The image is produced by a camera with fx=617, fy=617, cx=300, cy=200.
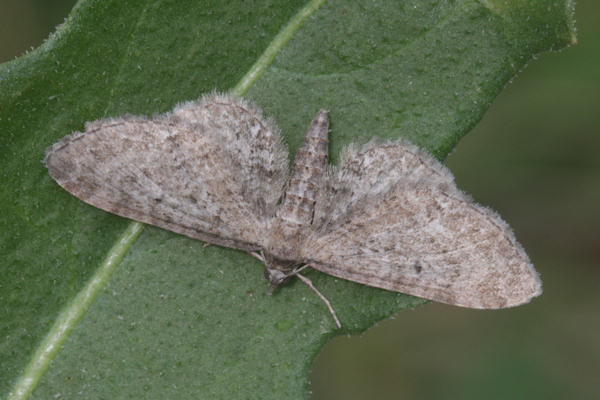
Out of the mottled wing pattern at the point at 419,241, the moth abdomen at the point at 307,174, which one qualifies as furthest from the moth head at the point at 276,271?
the moth abdomen at the point at 307,174

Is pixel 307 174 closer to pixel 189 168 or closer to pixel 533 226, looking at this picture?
pixel 189 168

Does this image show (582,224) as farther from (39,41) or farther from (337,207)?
(39,41)

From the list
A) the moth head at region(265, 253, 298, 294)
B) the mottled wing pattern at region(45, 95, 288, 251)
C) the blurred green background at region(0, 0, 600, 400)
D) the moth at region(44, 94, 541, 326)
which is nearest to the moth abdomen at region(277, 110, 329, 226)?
the moth at region(44, 94, 541, 326)

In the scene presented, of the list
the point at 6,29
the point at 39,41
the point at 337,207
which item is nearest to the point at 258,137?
the point at 337,207

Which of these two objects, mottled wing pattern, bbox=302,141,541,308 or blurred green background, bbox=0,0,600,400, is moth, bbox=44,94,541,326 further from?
blurred green background, bbox=0,0,600,400

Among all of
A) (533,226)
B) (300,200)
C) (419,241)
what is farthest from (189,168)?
(533,226)

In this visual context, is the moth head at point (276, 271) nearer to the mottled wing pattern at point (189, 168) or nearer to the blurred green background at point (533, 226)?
the mottled wing pattern at point (189, 168)
